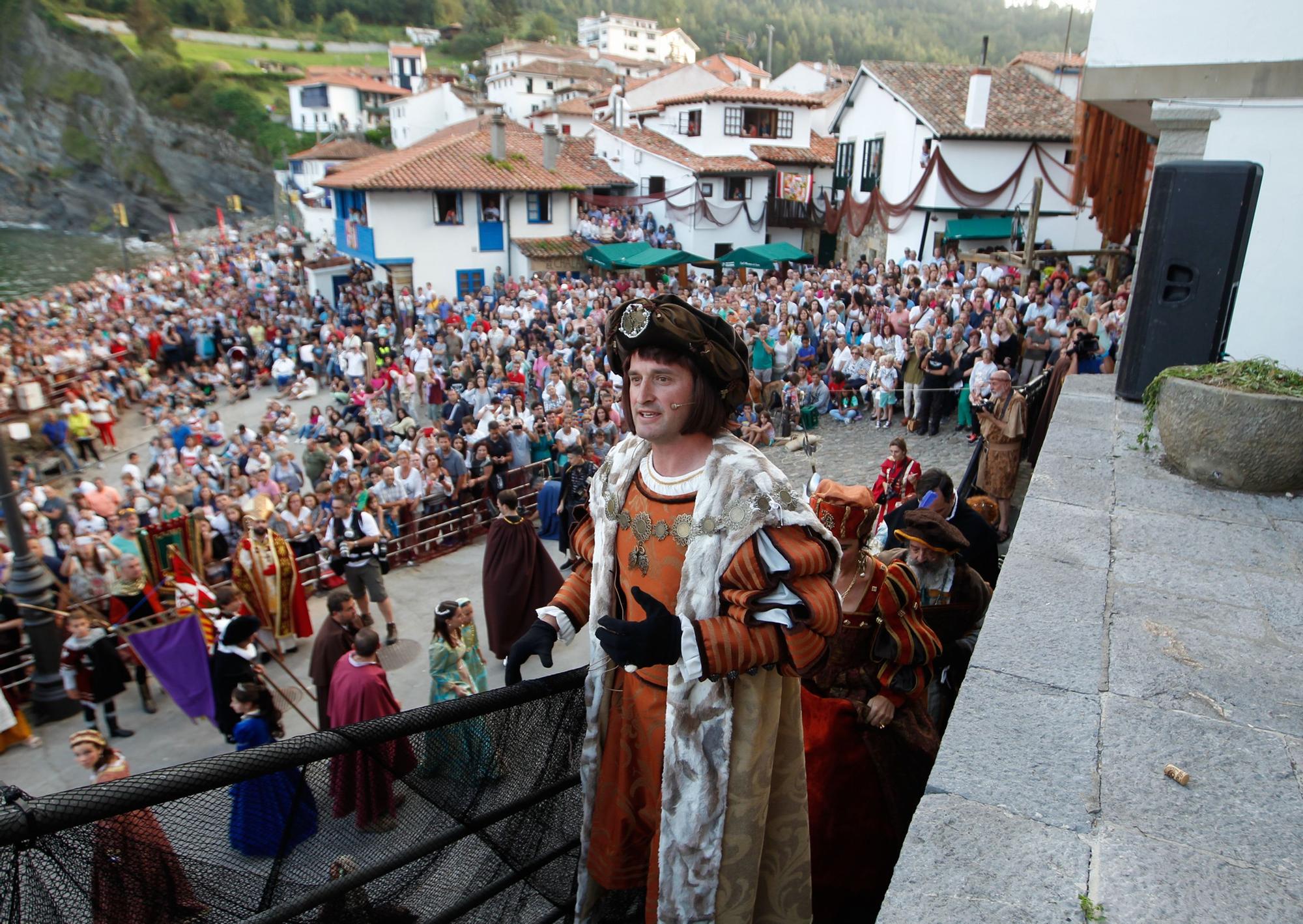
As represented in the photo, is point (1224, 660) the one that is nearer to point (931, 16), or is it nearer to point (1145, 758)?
point (1145, 758)

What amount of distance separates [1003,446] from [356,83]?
250ft

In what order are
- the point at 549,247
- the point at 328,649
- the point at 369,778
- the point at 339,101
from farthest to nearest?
the point at 339,101 → the point at 549,247 → the point at 328,649 → the point at 369,778

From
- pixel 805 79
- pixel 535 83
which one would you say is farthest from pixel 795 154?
pixel 535 83

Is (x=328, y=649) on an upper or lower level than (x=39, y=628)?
upper

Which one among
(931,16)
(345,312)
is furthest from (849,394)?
(931,16)

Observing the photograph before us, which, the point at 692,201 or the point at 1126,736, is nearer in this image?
the point at 1126,736

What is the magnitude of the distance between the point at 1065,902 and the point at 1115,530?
2.71m

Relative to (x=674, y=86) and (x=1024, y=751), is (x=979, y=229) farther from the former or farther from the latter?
(x=1024, y=751)

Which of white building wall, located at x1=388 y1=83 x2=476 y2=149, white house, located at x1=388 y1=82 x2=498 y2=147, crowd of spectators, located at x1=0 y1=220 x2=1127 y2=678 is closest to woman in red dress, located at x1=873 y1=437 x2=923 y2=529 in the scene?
crowd of spectators, located at x1=0 y1=220 x2=1127 y2=678

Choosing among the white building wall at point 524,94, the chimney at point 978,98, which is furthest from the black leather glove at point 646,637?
the white building wall at point 524,94

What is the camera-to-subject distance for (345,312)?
28047 millimetres

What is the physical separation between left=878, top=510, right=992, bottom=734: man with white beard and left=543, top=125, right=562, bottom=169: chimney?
103 feet

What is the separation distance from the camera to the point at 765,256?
86.9 feet

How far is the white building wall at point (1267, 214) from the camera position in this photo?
6.12m
